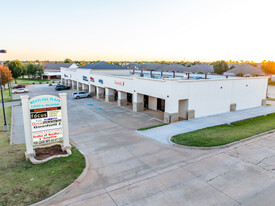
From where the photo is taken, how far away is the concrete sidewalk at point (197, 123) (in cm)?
1959

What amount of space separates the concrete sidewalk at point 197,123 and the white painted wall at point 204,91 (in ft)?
4.25

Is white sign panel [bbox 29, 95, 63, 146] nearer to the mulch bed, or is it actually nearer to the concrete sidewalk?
the mulch bed

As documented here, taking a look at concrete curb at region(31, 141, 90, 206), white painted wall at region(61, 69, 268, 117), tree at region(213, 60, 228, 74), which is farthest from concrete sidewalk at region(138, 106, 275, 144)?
tree at region(213, 60, 228, 74)

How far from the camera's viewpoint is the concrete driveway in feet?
32.8

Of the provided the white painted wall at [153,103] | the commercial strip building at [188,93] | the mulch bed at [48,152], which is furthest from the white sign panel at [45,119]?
the white painted wall at [153,103]

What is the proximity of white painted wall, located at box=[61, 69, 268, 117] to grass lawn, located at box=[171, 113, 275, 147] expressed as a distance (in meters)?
4.28

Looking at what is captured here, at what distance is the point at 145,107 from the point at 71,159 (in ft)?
63.1

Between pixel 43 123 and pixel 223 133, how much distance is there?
49.5 feet

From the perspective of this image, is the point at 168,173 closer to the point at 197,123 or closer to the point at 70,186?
the point at 70,186

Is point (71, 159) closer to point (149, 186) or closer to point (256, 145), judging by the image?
point (149, 186)

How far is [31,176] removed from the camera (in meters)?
11.6

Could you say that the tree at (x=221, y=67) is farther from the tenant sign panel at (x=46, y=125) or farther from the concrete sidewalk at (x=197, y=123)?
the tenant sign panel at (x=46, y=125)

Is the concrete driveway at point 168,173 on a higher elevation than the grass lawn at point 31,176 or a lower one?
lower

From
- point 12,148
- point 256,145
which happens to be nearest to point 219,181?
point 256,145
